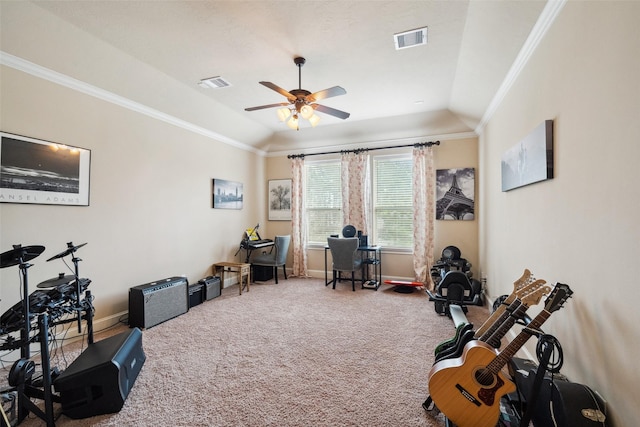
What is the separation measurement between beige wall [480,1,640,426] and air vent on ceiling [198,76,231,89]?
3260mm

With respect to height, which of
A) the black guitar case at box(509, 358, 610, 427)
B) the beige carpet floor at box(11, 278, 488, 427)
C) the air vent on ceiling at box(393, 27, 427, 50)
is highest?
the air vent on ceiling at box(393, 27, 427, 50)

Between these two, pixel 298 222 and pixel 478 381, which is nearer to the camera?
pixel 478 381

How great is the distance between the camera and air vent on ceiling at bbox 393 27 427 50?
2578 millimetres

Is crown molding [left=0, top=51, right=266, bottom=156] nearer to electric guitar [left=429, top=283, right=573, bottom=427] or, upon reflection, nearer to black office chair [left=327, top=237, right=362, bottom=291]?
black office chair [left=327, top=237, right=362, bottom=291]

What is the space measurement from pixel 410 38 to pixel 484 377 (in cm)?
285

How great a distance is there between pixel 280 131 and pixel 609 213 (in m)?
5.16

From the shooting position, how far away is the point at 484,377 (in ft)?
5.11

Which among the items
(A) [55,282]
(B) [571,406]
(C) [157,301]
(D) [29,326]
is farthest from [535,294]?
(C) [157,301]

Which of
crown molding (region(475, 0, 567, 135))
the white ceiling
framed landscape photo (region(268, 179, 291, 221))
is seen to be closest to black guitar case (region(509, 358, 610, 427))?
crown molding (region(475, 0, 567, 135))

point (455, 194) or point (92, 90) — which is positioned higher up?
point (92, 90)

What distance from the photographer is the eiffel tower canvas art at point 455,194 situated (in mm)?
4641

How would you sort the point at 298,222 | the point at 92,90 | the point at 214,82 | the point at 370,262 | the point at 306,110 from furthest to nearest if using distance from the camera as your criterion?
the point at 298,222, the point at 370,262, the point at 214,82, the point at 92,90, the point at 306,110

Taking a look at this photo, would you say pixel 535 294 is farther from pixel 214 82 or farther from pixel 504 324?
pixel 214 82

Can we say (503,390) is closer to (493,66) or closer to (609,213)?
(609,213)
